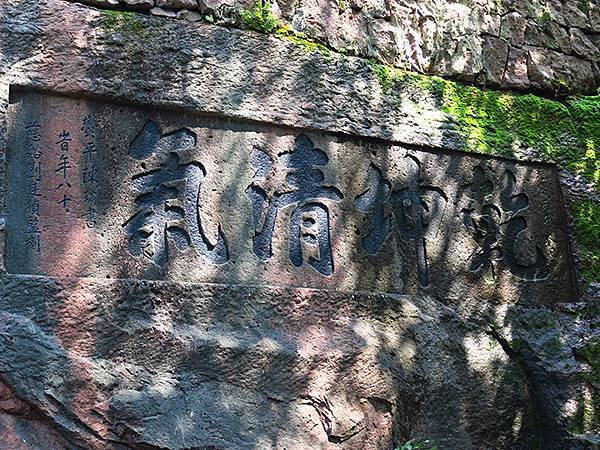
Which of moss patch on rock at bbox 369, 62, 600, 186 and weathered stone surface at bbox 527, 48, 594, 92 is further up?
weathered stone surface at bbox 527, 48, 594, 92

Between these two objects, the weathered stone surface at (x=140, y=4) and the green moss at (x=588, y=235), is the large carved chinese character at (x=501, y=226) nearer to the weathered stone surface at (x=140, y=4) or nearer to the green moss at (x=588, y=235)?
the green moss at (x=588, y=235)

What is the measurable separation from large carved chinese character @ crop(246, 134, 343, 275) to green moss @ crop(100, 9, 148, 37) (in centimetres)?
63

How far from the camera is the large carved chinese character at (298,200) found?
10.1 ft

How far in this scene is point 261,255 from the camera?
3.04 m

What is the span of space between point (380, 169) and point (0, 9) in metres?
1.57

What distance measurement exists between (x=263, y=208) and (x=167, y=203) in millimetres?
374

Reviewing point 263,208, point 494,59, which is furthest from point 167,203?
point 494,59

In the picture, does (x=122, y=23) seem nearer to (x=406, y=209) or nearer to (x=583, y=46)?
(x=406, y=209)

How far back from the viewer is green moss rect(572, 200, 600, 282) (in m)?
3.54

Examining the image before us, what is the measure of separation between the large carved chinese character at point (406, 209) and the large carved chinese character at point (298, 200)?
17 cm

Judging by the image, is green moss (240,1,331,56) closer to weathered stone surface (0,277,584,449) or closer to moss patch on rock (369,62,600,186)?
moss patch on rock (369,62,600,186)

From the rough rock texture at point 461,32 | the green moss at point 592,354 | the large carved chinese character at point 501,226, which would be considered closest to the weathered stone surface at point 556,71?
the rough rock texture at point 461,32

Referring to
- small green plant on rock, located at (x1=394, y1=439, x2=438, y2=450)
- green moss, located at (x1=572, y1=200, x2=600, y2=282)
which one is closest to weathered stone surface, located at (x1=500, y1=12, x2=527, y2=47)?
green moss, located at (x1=572, y1=200, x2=600, y2=282)

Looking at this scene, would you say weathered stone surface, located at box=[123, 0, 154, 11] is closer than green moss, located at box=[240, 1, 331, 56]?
Yes
